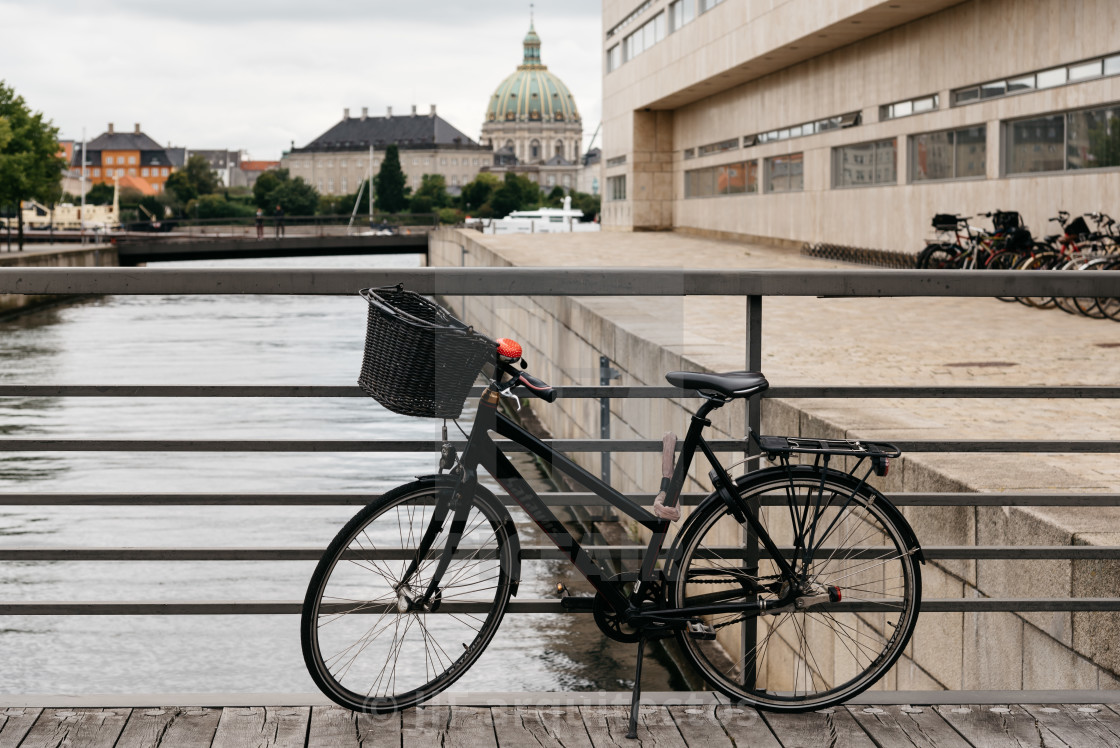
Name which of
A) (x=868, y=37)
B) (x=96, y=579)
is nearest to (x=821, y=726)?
(x=96, y=579)

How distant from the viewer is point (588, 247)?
4203cm

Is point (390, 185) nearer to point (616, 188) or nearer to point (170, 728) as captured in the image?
point (616, 188)

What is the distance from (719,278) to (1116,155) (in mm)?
18228

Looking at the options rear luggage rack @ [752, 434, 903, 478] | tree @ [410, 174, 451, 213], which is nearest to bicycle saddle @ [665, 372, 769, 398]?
rear luggage rack @ [752, 434, 903, 478]

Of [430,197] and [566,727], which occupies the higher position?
[430,197]

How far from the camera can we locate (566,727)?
3830 millimetres

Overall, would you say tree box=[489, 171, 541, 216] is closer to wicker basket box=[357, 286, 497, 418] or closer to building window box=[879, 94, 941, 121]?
building window box=[879, 94, 941, 121]

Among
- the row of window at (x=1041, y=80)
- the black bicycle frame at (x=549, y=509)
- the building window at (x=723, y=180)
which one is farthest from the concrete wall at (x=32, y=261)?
the black bicycle frame at (x=549, y=509)

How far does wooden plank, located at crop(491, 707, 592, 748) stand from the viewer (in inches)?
146

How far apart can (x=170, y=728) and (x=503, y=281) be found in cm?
157

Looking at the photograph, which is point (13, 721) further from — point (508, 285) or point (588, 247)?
point (588, 247)

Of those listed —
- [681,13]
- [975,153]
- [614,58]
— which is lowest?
[975,153]

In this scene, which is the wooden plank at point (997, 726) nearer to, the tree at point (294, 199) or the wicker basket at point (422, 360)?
the wicker basket at point (422, 360)

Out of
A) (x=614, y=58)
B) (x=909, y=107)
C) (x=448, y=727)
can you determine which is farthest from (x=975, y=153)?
(x=614, y=58)
